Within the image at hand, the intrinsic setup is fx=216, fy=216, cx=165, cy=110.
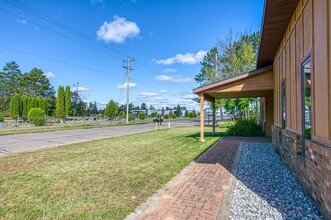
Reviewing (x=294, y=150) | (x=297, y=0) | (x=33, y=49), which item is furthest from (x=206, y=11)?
(x=33, y=49)

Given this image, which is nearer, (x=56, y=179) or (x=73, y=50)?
(x=56, y=179)

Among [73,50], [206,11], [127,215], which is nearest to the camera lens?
[127,215]

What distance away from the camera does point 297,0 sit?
15.1 ft

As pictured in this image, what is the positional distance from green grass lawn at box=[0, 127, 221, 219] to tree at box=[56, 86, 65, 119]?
28.8 meters

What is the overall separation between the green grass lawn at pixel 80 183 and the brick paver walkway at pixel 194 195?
0.33m

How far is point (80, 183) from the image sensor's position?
468cm

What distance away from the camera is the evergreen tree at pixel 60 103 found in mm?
34084

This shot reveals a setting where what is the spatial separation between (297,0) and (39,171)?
7349 millimetres

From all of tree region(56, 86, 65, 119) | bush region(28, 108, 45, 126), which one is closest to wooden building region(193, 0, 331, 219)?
bush region(28, 108, 45, 126)

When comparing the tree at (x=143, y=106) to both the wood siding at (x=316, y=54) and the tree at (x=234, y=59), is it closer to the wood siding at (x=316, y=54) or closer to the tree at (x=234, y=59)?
the tree at (x=234, y=59)

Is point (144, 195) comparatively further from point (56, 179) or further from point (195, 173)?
point (56, 179)

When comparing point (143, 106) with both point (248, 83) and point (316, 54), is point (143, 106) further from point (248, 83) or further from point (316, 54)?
point (316, 54)

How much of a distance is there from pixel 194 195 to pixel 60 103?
3483 cm

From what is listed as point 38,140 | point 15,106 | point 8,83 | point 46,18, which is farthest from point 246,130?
point 8,83
